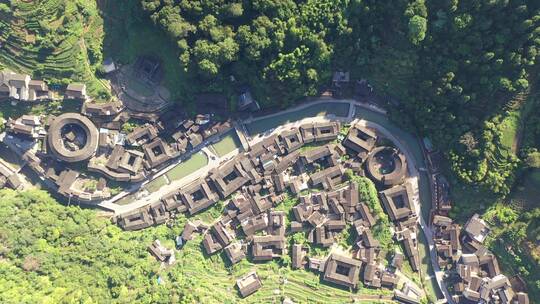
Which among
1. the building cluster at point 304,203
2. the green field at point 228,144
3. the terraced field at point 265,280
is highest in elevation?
the green field at point 228,144

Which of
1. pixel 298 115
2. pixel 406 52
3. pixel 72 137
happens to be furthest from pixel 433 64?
pixel 72 137

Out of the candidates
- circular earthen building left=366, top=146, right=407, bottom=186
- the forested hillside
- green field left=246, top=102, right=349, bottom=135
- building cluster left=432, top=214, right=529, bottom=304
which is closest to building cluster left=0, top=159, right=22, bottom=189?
the forested hillside

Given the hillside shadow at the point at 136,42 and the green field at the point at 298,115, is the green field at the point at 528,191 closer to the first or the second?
the green field at the point at 298,115

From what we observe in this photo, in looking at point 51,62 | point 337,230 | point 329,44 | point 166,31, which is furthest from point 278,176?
point 51,62

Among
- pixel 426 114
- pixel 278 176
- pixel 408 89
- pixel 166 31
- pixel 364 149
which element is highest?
pixel 166 31

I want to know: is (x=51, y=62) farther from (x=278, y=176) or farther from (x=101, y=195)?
(x=278, y=176)

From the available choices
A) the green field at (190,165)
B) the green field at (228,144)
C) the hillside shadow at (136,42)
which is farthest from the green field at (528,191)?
the hillside shadow at (136,42)

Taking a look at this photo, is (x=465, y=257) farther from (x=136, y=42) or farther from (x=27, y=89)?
(x=27, y=89)

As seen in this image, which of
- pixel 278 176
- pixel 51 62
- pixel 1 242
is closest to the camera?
pixel 1 242
